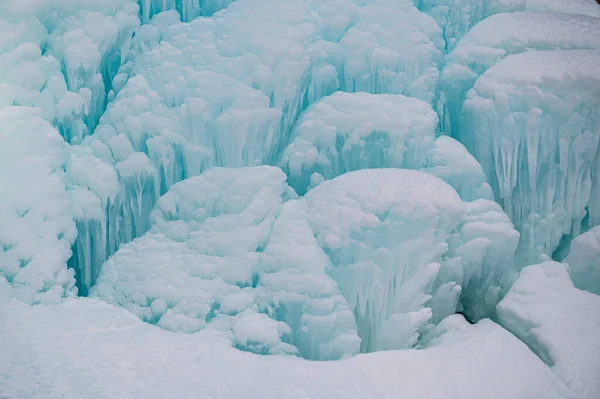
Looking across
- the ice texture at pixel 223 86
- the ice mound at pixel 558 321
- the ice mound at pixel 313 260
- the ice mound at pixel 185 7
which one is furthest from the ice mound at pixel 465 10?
the ice mound at pixel 558 321

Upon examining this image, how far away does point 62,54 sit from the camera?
4984 mm

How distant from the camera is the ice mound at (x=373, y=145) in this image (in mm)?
5043

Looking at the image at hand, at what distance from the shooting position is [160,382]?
3.85m

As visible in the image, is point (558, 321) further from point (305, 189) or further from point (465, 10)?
point (465, 10)

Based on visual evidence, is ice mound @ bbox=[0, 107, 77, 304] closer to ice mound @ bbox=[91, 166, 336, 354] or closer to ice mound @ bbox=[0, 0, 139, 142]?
ice mound @ bbox=[0, 0, 139, 142]

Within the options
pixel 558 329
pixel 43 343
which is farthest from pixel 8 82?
pixel 558 329

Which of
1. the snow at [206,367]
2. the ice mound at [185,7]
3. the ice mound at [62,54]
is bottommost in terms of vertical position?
the snow at [206,367]

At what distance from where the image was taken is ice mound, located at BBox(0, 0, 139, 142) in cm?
482

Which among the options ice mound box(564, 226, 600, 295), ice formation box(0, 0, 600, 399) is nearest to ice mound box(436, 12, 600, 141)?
ice formation box(0, 0, 600, 399)

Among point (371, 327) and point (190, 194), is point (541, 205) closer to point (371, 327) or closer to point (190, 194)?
point (371, 327)

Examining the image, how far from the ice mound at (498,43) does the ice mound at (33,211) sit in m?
3.23

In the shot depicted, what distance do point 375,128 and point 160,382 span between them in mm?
2531

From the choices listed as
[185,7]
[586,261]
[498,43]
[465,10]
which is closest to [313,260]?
[586,261]

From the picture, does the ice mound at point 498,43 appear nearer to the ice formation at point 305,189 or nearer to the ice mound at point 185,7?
the ice formation at point 305,189
